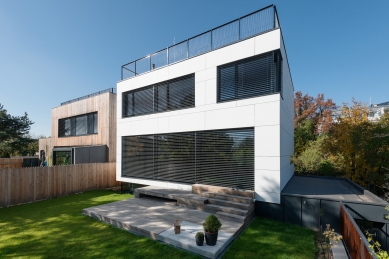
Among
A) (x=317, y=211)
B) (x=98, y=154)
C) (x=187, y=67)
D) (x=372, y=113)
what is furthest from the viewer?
(x=372, y=113)

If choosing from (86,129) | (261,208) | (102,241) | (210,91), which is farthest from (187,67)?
(86,129)

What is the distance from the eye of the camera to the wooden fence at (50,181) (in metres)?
8.15

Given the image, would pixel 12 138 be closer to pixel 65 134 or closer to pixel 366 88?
pixel 65 134

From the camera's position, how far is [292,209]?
5.66m

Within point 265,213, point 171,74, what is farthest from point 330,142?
point 171,74

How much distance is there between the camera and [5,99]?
61.2ft

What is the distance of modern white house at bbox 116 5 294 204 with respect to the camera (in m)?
6.12

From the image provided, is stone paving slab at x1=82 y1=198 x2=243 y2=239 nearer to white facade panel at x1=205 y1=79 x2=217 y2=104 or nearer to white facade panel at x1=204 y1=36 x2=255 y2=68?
white facade panel at x1=205 y1=79 x2=217 y2=104

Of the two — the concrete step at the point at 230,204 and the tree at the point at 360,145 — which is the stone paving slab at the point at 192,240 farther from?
the tree at the point at 360,145

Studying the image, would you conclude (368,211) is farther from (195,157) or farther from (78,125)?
(78,125)

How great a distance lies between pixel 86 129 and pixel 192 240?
559 inches

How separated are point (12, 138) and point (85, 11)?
19.3m

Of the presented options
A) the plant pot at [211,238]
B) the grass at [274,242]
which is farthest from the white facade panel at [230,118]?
the plant pot at [211,238]

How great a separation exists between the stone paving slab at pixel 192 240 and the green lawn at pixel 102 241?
5.9 inches
